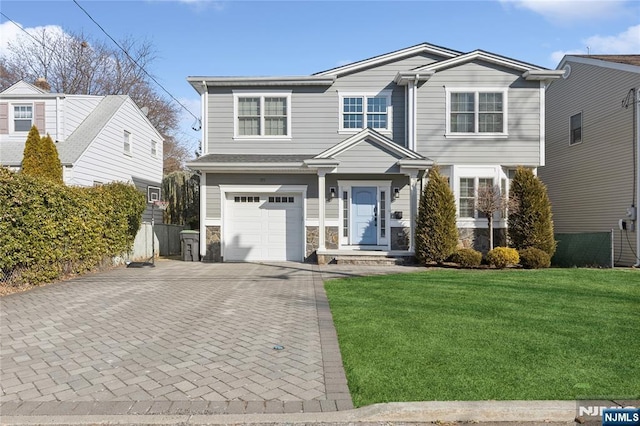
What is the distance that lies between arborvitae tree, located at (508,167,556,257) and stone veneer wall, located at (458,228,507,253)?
74cm

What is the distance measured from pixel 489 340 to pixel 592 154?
536 inches

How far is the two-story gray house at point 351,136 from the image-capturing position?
13.1m

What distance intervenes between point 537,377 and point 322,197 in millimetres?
9112

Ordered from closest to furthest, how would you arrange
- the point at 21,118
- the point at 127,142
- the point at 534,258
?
the point at 534,258 → the point at 21,118 → the point at 127,142

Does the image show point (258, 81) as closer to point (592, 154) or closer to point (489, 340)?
point (489, 340)

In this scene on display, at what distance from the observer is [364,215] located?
43.1 ft

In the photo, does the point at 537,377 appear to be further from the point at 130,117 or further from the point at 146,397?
the point at 130,117

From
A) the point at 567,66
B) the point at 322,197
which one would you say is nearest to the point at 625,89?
the point at 567,66

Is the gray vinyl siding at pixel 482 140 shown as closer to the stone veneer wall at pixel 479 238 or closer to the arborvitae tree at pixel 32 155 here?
the stone veneer wall at pixel 479 238

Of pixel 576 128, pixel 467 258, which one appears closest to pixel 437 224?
pixel 467 258

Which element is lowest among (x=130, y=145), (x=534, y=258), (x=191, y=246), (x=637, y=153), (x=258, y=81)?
(x=534, y=258)

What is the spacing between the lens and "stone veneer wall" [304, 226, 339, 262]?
13023mm

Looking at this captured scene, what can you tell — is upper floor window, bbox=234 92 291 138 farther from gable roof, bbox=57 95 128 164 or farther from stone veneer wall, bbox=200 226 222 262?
gable roof, bbox=57 95 128 164

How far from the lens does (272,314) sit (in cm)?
620
